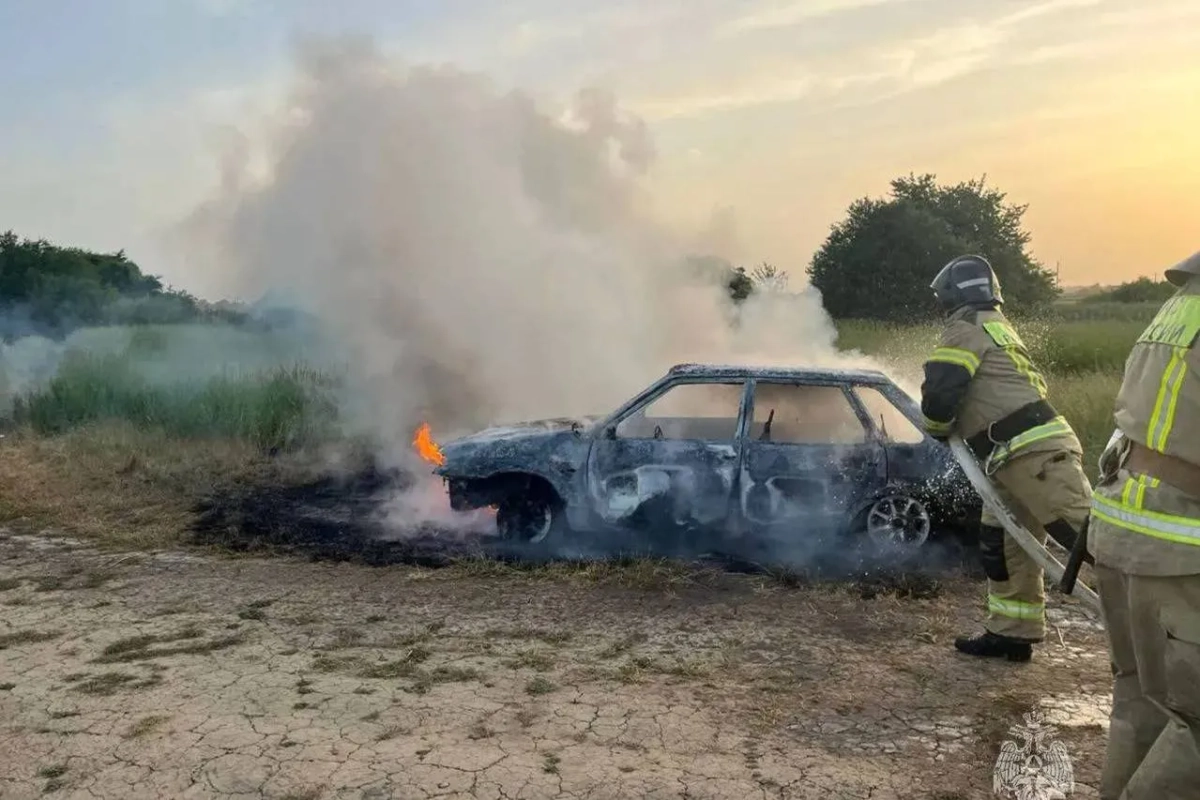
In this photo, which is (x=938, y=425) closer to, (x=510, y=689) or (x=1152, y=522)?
(x=1152, y=522)

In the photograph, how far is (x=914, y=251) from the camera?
29438 millimetres

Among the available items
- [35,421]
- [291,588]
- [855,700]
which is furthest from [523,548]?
[35,421]

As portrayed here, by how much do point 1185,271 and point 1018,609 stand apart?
271 cm

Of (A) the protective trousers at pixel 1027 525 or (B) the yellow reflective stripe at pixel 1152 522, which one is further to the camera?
(A) the protective trousers at pixel 1027 525

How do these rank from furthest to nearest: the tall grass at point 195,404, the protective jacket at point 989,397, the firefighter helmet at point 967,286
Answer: the tall grass at point 195,404 → the firefighter helmet at point 967,286 → the protective jacket at point 989,397

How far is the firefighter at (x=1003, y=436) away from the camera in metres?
4.48

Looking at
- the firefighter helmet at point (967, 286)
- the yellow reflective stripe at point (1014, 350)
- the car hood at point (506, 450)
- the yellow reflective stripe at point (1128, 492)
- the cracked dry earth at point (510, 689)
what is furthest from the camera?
the car hood at point (506, 450)

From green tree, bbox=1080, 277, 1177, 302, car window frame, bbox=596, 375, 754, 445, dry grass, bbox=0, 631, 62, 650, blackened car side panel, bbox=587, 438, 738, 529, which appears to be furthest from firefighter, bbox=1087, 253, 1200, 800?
green tree, bbox=1080, 277, 1177, 302

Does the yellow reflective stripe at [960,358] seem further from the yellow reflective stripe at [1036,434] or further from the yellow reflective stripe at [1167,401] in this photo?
the yellow reflective stripe at [1167,401]

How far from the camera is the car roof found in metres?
6.43

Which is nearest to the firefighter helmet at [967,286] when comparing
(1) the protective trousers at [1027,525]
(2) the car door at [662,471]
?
(1) the protective trousers at [1027,525]

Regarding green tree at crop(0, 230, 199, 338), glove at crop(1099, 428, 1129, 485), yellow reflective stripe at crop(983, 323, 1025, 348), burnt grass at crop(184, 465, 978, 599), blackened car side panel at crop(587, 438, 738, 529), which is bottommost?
burnt grass at crop(184, 465, 978, 599)

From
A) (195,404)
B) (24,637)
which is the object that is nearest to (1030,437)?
(24,637)

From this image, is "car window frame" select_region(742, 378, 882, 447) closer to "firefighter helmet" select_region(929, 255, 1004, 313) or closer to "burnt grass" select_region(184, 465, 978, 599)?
"burnt grass" select_region(184, 465, 978, 599)
